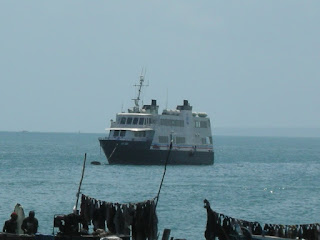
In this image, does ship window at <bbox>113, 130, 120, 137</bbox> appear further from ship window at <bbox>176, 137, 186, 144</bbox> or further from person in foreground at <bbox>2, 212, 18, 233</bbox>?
person in foreground at <bbox>2, 212, 18, 233</bbox>

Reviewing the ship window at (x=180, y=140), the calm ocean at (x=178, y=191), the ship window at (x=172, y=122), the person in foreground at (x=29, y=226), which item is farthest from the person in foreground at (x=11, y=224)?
the ship window at (x=180, y=140)

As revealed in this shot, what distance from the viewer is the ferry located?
95750 mm

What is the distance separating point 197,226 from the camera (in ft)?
161

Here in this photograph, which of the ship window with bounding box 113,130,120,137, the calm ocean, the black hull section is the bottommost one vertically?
the calm ocean

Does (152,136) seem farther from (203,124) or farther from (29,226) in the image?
(29,226)

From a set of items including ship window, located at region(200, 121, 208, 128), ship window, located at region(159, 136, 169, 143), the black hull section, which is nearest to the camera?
the black hull section

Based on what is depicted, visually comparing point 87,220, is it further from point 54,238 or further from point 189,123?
point 189,123

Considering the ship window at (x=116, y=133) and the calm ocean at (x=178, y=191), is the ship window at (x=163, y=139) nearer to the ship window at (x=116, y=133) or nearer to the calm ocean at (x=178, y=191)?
the calm ocean at (x=178, y=191)

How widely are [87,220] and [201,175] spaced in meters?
56.0

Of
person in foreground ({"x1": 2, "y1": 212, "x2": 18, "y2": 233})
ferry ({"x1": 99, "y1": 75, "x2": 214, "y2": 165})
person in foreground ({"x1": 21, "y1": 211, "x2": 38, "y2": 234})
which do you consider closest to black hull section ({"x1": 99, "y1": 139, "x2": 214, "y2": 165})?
ferry ({"x1": 99, "y1": 75, "x2": 214, "y2": 165})

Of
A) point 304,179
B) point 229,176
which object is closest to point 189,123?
point 229,176

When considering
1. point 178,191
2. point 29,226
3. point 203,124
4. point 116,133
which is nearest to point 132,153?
point 116,133

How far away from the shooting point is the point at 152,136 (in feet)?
314

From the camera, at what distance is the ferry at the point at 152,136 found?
95.8 m
